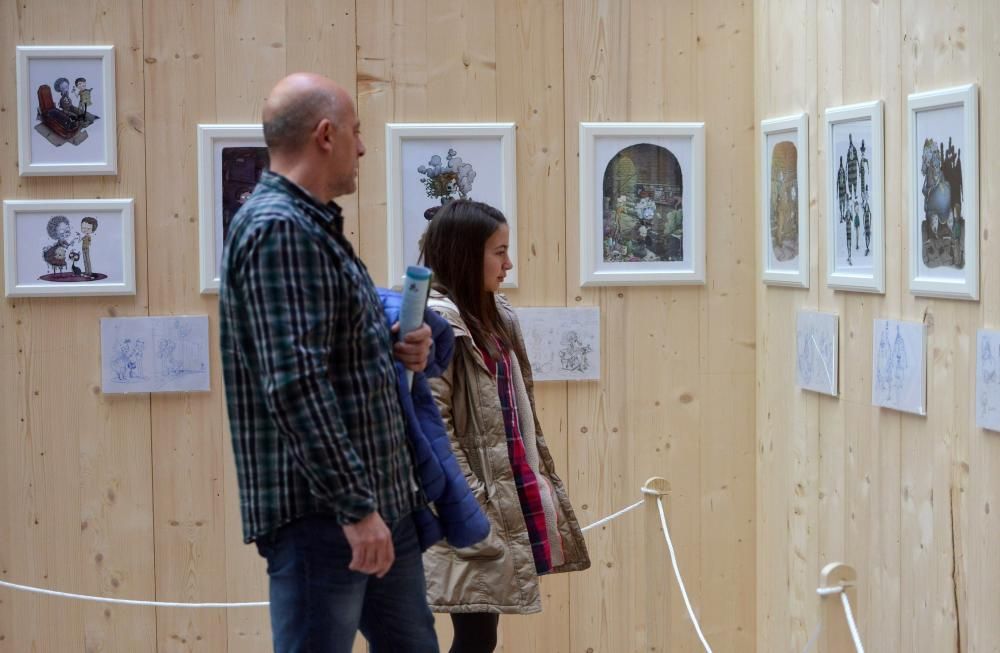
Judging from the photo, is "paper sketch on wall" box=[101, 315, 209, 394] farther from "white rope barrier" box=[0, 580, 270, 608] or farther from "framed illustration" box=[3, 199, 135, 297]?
"white rope barrier" box=[0, 580, 270, 608]

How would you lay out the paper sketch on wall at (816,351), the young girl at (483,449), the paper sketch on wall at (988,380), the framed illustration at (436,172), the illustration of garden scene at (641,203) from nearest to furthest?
the paper sketch on wall at (988,380) → the young girl at (483,449) → the paper sketch on wall at (816,351) → the framed illustration at (436,172) → the illustration of garden scene at (641,203)

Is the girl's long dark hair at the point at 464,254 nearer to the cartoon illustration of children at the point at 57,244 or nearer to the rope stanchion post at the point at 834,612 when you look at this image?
the rope stanchion post at the point at 834,612

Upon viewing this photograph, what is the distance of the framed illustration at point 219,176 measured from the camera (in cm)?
529

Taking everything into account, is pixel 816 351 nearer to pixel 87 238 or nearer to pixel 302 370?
pixel 302 370

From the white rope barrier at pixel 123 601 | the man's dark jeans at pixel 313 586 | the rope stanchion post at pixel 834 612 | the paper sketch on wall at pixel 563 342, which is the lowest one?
the white rope barrier at pixel 123 601

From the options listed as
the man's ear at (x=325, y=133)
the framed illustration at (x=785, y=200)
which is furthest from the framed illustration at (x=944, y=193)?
the man's ear at (x=325, y=133)

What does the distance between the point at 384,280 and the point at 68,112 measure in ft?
4.80

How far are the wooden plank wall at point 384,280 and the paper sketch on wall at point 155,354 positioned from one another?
0.20ft

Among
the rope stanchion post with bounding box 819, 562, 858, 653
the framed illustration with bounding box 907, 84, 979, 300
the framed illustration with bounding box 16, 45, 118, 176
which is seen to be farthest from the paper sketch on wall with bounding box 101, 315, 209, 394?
the rope stanchion post with bounding box 819, 562, 858, 653

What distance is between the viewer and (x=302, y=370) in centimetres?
250

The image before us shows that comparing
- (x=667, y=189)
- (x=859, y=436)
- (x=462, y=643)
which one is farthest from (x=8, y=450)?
(x=859, y=436)

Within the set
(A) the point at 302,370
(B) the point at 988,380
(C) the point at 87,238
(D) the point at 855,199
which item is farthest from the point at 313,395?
(C) the point at 87,238

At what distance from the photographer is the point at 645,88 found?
218 inches

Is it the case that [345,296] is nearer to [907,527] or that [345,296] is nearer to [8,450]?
[907,527]
